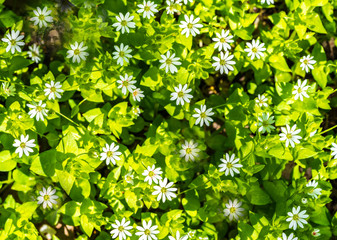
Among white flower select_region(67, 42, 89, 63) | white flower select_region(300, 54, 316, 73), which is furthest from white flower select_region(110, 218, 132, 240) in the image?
white flower select_region(300, 54, 316, 73)

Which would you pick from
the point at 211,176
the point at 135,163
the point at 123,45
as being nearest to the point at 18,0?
the point at 123,45

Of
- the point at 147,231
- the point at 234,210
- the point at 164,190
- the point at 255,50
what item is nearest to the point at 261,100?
the point at 255,50

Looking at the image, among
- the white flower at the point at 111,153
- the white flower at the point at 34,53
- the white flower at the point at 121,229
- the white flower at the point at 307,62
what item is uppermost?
the white flower at the point at 307,62

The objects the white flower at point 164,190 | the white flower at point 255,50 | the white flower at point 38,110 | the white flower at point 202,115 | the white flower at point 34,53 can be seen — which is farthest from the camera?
the white flower at point 34,53

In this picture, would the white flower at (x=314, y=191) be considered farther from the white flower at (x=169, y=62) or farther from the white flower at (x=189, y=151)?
the white flower at (x=169, y=62)

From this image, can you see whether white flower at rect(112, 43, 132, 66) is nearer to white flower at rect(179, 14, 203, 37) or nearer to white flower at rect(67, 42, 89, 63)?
white flower at rect(67, 42, 89, 63)

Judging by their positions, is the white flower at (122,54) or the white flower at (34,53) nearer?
the white flower at (122,54)


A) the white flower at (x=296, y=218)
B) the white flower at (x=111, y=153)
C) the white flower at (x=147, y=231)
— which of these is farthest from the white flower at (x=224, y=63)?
the white flower at (x=147, y=231)

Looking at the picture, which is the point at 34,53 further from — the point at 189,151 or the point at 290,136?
the point at 290,136
